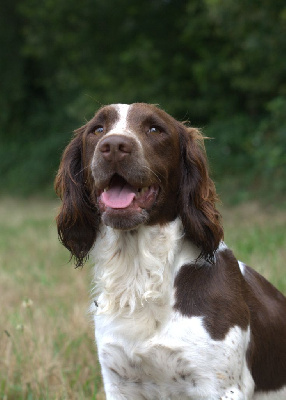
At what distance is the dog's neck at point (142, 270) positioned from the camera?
2.84 meters

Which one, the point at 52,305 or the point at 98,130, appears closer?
the point at 98,130

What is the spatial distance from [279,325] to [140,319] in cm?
74

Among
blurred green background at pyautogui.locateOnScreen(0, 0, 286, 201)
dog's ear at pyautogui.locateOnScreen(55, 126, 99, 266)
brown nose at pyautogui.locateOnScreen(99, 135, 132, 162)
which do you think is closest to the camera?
brown nose at pyautogui.locateOnScreen(99, 135, 132, 162)

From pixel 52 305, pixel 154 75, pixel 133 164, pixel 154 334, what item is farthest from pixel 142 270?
pixel 154 75

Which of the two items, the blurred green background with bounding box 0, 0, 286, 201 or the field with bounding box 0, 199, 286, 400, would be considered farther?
the blurred green background with bounding box 0, 0, 286, 201

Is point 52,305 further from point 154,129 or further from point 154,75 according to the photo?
point 154,75

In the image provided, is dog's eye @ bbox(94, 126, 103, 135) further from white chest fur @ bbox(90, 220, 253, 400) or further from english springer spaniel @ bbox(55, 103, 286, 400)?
white chest fur @ bbox(90, 220, 253, 400)

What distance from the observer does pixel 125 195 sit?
2787 mm

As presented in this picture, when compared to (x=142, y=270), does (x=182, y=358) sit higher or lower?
lower

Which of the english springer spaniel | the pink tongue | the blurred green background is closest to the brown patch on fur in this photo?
the english springer spaniel

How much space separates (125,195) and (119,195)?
3 centimetres

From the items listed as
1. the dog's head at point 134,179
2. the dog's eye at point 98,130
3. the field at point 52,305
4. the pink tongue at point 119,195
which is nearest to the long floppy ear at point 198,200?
the dog's head at point 134,179

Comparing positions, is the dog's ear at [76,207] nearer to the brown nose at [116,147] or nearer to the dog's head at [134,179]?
the dog's head at [134,179]

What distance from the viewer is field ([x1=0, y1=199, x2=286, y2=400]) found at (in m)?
3.78
